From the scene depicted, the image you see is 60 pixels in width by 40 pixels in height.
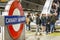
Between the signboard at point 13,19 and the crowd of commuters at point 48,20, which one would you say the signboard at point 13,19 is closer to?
the signboard at point 13,19

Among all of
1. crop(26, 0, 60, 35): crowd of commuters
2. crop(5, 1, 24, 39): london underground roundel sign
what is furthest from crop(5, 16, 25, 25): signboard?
crop(26, 0, 60, 35): crowd of commuters

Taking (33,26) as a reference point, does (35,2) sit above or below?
above

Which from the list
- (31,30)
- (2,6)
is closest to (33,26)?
(31,30)

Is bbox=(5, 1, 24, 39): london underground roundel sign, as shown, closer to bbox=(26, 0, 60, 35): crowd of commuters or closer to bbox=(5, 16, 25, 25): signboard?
bbox=(5, 16, 25, 25): signboard

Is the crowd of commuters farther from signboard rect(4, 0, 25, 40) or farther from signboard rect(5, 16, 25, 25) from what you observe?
signboard rect(5, 16, 25, 25)

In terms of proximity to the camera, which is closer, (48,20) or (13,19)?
(13,19)

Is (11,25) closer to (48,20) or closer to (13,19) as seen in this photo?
(13,19)

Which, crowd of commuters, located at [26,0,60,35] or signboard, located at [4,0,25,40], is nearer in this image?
signboard, located at [4,0,25,40]

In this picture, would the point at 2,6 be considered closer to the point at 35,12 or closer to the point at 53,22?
the point at 35,12

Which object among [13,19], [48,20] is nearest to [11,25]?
Result: [13,19]

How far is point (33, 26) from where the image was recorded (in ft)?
43.3

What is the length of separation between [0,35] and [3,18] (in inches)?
21.5

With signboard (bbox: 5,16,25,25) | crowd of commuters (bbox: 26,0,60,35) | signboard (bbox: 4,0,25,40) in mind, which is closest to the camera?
signboard (bbox: 5,16,25,25)

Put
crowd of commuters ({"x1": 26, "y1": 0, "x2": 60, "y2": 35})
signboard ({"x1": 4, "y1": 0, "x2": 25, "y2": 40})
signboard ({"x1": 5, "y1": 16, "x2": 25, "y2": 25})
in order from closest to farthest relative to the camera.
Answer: signboard ({"x1": 5, "y1": 16, "x2": 25, "y2": 25}), signboard ({"x1": 4, "y1": 0, "x2": 25, "y2": 40}), crowd of commuters ({"x1": 26, "y1": 0, "x2": 60, "y2": 35})
